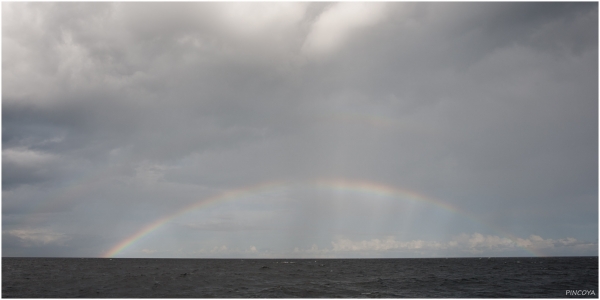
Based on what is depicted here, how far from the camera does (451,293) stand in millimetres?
54094

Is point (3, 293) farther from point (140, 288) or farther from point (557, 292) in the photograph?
point (557, 292)

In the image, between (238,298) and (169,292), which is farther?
(169,292)

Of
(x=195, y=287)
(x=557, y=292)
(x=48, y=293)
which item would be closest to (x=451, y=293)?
(x=557, y=292)

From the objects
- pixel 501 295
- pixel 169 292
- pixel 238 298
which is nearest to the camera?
pixel 238 298

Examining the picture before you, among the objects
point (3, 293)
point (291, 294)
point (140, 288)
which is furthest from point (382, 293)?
point (3, 293)

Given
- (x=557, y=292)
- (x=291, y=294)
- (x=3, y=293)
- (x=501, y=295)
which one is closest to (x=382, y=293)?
(x=291, y=294)

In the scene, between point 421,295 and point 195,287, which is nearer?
point 421,295

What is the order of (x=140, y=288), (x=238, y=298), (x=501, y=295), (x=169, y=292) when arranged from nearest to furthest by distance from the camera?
1. (x=238, y=298)
2. (x=501, y=295)
3. (x=169, y=292)
4. (x=140, y=288)

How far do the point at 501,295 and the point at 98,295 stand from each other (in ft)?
187

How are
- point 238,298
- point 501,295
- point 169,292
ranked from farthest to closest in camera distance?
1. point 169,292
2. point 501,295
3. point 238,298

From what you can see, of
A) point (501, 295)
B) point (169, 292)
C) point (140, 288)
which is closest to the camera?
point (501, 295)

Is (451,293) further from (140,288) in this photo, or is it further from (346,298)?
(140,288)

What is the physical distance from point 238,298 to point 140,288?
839 inches

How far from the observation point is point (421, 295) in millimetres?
51688
